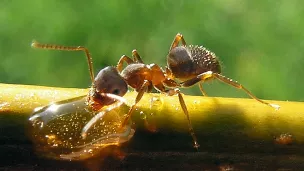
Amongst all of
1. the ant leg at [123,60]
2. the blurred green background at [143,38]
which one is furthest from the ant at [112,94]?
the blurred green background at [143,38]

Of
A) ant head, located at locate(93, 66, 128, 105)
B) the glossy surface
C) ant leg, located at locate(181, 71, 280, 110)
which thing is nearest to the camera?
the glossy surface

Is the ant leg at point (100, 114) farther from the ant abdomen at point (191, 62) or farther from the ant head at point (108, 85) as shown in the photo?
the ant abdomen at point (191, 62)

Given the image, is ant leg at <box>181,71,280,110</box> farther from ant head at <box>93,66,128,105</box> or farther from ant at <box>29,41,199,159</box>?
ant head at <box>93,66,128,105</box>

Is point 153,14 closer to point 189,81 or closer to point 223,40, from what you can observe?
point 223,40

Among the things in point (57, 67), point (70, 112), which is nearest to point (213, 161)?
point (70, 112)

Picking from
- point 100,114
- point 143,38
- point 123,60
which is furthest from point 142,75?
point 143,38

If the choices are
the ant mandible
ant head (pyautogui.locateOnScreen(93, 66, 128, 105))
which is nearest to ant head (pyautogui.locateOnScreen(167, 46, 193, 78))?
the ant mandible
